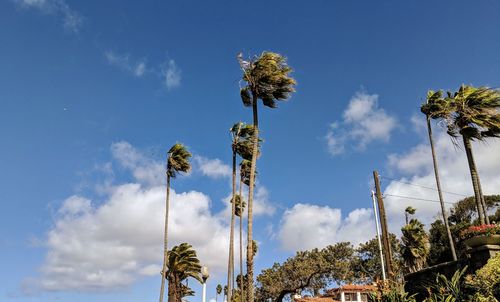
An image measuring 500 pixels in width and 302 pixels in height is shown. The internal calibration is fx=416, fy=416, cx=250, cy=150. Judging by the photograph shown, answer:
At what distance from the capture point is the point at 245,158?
43.1m

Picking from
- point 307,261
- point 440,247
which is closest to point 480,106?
point 440,247

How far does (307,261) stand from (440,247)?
22.0 metres

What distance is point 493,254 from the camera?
41.0ft

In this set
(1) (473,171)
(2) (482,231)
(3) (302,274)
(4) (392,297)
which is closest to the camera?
(2) (482,231)

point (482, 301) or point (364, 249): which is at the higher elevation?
point (364, 249)

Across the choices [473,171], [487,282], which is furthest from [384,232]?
[473,171]

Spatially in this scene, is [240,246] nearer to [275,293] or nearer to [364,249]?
[275,293]

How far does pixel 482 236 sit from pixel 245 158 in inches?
1237

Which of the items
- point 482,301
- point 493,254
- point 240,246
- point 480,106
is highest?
point 480,106

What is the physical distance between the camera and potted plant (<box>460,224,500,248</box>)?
12.6m

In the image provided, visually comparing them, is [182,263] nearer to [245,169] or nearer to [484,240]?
[245,169]

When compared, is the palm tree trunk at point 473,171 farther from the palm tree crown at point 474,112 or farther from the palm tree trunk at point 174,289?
the palm tree trunk at point 174,289

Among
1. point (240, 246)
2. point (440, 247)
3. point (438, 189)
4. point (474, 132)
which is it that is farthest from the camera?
point (440, 247)

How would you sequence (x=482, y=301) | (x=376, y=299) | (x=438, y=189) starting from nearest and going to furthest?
(x=482, y=301) < (x=376, y=299) < (x=438, y=189)
